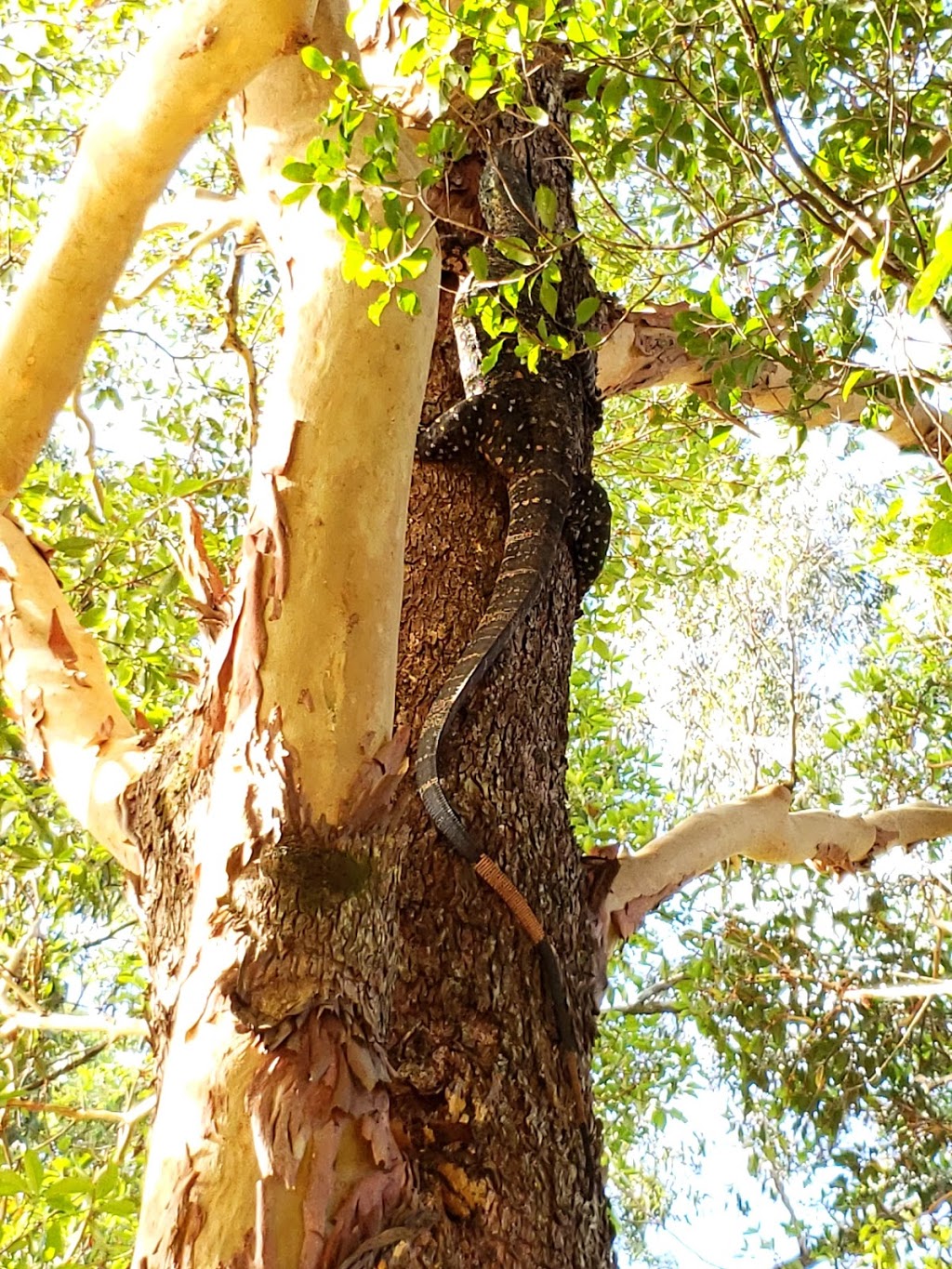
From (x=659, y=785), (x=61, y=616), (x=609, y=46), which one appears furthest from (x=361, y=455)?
(x=659, y=785)

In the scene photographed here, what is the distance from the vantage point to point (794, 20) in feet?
5.86

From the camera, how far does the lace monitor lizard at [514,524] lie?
61.3 inches

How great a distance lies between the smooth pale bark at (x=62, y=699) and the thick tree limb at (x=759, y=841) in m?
0.86

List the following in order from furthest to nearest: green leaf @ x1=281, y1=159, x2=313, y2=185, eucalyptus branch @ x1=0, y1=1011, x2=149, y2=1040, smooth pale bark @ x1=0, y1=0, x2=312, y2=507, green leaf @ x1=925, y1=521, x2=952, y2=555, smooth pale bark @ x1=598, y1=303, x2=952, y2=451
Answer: smooth pale bark @ x1=598, y1=303, x2=952, y2=451 < eucalyptus branch @ x1=0, y1=1011, x2=149, y2=1040 < green leaf @ x1=281, y1=159, x2=313, y2=185 < smooth pale bark @ x1=0, y1=0, x2=312, y2=507 < green leaf @ x1=925, y1=521, x2=952, y2=555

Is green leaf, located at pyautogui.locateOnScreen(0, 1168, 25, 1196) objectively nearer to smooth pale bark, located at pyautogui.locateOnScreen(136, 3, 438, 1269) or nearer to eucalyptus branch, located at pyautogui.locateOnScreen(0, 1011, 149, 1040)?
eucalyptus branch, located at pyautogui.locateOnScreen(0, 1011, 149, 1040)

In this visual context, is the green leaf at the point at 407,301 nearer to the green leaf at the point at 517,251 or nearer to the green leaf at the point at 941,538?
the green leaf at the point at 517,251

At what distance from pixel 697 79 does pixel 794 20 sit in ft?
0.55

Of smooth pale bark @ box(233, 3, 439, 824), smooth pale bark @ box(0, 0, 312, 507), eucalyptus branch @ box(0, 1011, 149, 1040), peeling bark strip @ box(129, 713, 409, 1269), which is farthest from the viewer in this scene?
eucalyptus branch @ box(0, 1011, 149, 1040)

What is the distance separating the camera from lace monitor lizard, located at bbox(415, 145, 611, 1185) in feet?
5.11

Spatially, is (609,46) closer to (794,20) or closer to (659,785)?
(794,20)

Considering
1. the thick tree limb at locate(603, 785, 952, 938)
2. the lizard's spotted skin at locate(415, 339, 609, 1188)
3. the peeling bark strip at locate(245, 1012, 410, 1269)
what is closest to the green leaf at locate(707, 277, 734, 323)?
the lizard's spotted skin at locate(415, 339, 609, 1188)

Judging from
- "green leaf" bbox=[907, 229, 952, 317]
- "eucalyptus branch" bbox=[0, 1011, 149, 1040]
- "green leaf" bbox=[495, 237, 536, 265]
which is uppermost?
"green leaf" bbox=[495, 237, 536, 265]

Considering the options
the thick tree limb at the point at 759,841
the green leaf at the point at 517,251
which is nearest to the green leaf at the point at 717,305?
the green leaf at the point at 517,251

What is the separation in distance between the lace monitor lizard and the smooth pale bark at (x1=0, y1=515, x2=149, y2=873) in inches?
16.8
